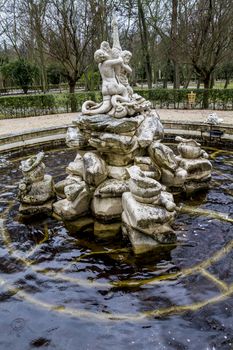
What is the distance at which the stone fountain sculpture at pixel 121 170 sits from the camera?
5.21m

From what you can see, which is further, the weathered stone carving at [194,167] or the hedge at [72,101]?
the hedge at [72,101]

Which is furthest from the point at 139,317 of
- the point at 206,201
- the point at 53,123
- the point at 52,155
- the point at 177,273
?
the point at 53,123

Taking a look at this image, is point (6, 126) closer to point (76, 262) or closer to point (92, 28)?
point (92, 28)

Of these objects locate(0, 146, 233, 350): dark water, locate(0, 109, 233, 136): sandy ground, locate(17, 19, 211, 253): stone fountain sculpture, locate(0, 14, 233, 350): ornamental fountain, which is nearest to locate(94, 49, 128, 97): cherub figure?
locate(17, 19, 211, 253): stone fountain sculpture

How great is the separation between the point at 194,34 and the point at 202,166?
1519 cm

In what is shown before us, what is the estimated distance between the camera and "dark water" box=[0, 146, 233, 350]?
3672 millimetres

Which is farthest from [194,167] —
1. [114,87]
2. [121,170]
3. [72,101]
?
[72,101]

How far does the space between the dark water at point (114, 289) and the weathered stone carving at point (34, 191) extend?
13.6 inches

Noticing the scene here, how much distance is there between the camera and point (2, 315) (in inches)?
160

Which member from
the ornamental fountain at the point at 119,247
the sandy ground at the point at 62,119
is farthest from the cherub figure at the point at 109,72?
the sandy ground at the point at 62,119

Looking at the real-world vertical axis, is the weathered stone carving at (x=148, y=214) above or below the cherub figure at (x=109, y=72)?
below

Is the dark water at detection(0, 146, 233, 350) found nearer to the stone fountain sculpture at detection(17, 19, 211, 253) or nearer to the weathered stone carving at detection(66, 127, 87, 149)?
the stone fountain sculpture at detection(17, 19, 211, 253)

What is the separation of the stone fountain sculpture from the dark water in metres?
0.43

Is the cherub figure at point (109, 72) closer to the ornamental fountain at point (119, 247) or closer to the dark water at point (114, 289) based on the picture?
the ornamental fountain at point (119, 247)
